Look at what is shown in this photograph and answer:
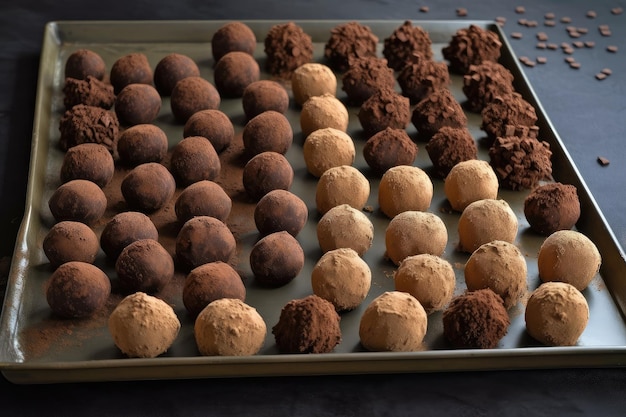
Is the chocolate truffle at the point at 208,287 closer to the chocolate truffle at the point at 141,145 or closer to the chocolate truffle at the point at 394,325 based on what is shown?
the chocolate truffle at the point at 394,325

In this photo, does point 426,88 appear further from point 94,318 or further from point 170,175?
point 94,318

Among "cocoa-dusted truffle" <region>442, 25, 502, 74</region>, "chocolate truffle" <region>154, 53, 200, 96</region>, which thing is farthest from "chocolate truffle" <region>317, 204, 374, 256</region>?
"cocoa-dusted truffle" <region>442, 25, 502, 74</region>

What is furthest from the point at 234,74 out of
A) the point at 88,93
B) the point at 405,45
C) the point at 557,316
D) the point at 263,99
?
the point at 557,316

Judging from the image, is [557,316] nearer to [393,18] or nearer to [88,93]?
[88,93]

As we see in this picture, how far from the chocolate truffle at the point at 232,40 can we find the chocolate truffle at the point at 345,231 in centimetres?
91

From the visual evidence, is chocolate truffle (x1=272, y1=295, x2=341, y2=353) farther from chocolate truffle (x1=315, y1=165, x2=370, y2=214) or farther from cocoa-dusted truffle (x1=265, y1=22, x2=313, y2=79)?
cocoa-dusted truffle (x1=265, y1=22, x2=313, y2=79)

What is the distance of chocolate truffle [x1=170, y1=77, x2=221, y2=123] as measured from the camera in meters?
2.53

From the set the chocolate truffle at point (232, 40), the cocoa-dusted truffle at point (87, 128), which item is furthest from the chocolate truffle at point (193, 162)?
Answer: the chocolate truffle at point (232, 40)

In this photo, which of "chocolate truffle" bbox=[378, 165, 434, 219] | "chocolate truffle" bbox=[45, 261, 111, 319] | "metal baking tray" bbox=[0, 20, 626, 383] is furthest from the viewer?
"chocolate truffle" bbox=[378, 165, 434, 219]

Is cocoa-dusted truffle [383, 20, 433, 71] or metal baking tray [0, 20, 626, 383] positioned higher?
cocoa-dusted truffle [383, 20, 433, 71]

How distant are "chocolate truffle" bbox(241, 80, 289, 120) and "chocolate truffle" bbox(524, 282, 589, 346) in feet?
3.21

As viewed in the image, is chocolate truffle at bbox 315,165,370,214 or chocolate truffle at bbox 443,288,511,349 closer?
chocolate truffle at bbox 443,288,511,349

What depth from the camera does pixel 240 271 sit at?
6.70 ft

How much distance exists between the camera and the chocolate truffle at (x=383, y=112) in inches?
98.1
